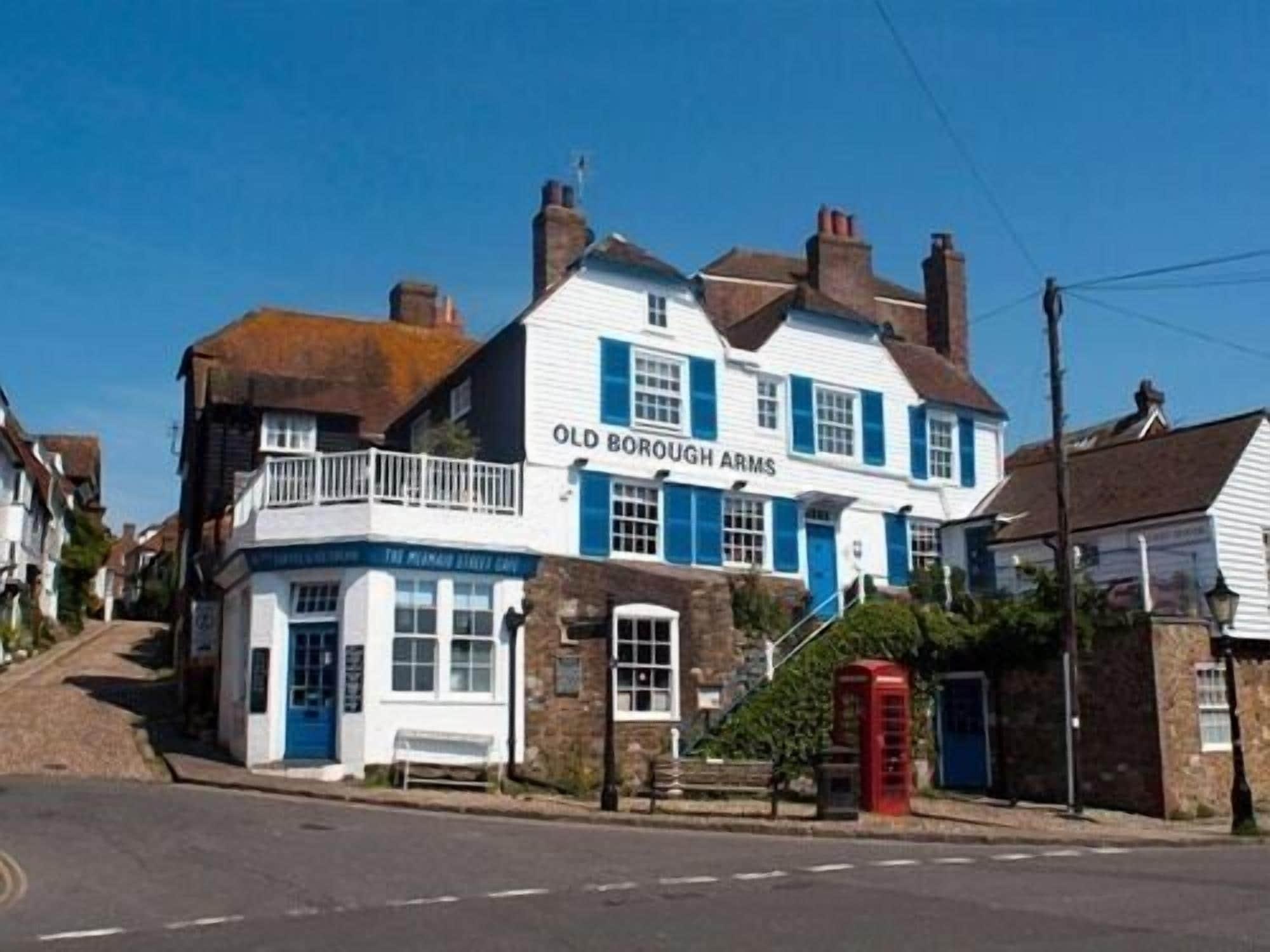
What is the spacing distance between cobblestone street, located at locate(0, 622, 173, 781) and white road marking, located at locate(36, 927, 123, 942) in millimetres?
13981

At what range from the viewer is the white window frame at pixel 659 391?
96.2ft

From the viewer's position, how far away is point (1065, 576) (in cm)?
2350

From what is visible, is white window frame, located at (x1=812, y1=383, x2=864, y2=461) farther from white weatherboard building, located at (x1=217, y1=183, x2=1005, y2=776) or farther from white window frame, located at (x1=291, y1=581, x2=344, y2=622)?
white window frame, located at (x1=291, y1=581, x2=344, y2=622)

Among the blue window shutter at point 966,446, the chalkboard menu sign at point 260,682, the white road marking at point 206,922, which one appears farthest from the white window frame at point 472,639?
the blue window shutter at point 966,446

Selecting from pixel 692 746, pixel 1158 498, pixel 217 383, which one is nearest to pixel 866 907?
pixel 692 746

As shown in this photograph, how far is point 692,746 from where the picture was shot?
26297 mm

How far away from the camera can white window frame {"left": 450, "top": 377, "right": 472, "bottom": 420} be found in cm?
3073

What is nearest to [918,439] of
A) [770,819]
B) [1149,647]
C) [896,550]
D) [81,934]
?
[896,550]

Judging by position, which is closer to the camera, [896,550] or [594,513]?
[594,513]

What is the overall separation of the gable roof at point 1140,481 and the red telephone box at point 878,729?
8.47m

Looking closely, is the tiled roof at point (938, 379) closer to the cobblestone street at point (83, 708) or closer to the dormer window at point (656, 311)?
the dormer window at point (656, 311)

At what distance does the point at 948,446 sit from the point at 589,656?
12693mm

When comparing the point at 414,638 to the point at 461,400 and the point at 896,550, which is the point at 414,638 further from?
the point at 896,550

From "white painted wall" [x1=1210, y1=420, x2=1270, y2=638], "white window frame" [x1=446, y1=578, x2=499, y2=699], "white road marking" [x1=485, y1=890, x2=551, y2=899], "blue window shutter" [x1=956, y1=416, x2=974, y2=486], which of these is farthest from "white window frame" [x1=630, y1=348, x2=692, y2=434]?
"white road marking" [x1=485, y1=890, x2=551, y2=899]
